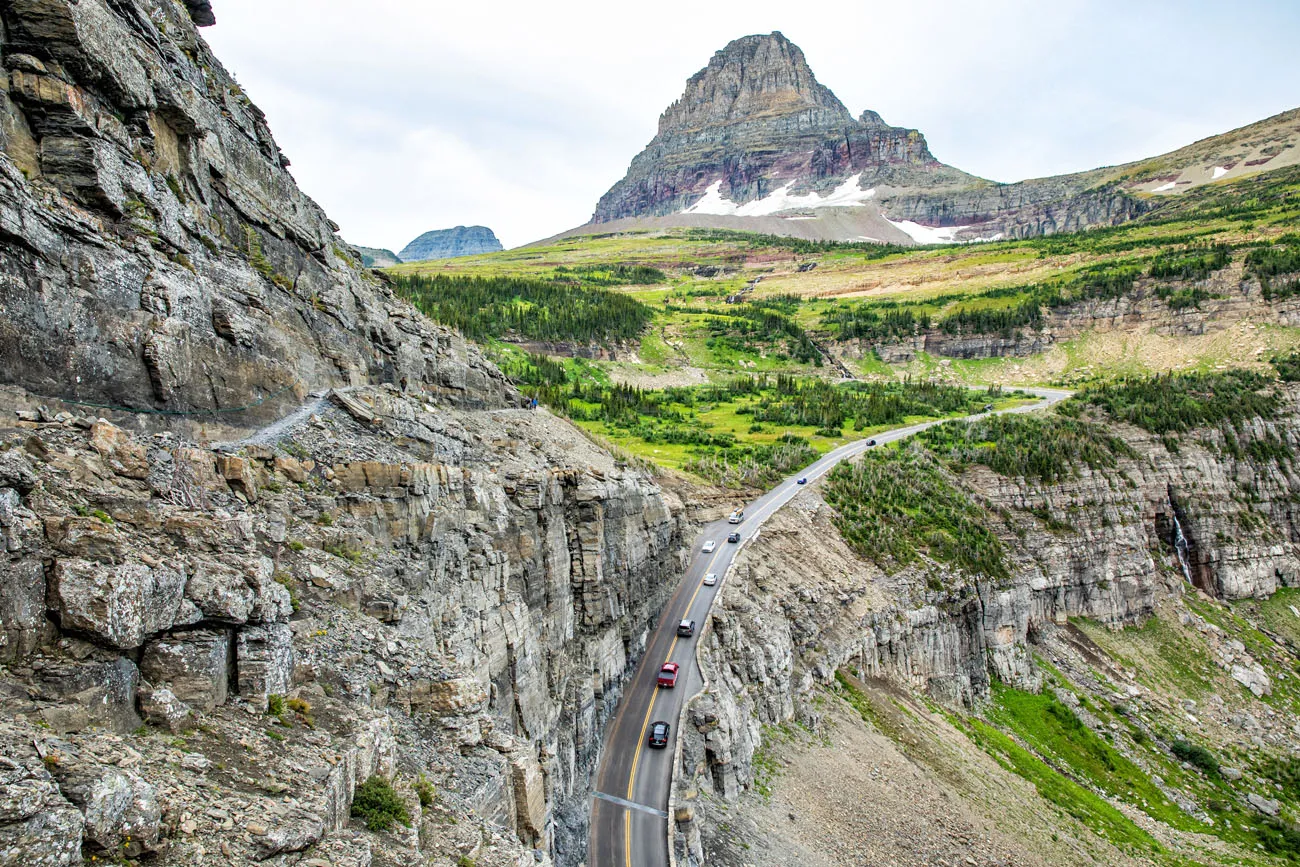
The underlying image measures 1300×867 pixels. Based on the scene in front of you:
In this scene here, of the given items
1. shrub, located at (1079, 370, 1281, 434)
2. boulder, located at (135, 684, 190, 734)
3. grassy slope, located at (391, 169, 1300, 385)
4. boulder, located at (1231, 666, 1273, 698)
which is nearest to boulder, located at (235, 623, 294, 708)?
boulder, located at (135, 684, 190, 734)

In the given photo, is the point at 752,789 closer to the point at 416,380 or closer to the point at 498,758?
the point at 498,758

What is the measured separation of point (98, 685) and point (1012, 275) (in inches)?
7260

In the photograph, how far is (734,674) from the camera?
39250mm

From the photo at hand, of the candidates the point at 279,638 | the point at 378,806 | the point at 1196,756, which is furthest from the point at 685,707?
the point at 1196,756

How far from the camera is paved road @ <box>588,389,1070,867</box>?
26594mm

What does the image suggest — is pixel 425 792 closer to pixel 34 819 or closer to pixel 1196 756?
pixel 34 819

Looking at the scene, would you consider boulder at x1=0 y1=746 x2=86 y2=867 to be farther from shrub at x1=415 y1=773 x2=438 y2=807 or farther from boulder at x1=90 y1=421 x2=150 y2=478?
shrub at x1=415 y1=773 x2=438 y2=807

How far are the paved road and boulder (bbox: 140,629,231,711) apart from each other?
751 inches

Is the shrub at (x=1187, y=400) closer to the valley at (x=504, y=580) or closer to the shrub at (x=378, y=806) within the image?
the valley at (x=504, y=580)

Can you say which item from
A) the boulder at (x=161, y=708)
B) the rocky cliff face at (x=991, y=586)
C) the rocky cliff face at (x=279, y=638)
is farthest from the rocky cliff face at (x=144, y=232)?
the rocky cliff face at (x=991, y=586)

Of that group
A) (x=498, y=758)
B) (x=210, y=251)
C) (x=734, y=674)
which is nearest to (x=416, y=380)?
(x=210, y=251)

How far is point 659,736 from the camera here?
103 feet

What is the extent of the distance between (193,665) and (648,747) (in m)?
24.3

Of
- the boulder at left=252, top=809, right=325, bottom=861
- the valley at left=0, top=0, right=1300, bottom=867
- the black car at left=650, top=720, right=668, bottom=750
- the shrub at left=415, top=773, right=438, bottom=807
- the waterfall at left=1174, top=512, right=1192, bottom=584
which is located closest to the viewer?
the boulder at left=252, top=809, right=325, bottom=861
